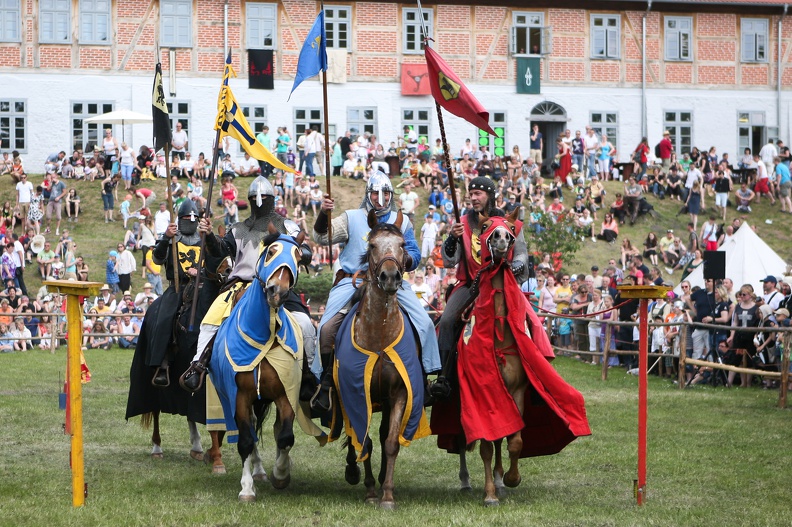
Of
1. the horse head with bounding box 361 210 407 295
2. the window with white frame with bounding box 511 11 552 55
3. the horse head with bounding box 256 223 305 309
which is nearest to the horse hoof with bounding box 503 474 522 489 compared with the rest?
the horse head with bounding box 361 210 407 295

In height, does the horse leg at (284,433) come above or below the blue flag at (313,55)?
below

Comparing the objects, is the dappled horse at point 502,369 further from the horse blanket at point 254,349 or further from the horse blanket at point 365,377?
the horse blanket at point 254,349

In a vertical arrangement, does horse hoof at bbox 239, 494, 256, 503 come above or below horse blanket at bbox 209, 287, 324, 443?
below

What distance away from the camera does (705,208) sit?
3947cm

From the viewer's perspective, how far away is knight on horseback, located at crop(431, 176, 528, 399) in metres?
10.5

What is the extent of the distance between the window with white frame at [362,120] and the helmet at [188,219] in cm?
3104

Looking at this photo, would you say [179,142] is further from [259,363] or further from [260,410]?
[259,363]

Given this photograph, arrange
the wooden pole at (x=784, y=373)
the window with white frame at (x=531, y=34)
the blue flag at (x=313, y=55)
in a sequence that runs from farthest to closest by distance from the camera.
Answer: the window with white frame at (x=531, y=34)
the wooden pole at (x=784, y=373)
the blue flag at (x=313, y=55)

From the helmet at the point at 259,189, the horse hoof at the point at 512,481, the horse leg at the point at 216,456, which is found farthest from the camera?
the horse leg at the point at 216,456

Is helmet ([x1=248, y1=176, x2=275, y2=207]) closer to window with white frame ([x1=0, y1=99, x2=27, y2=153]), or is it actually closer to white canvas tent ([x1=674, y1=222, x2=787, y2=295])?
white canvas tent ([x1=674, y1=222, x2=787, y2=295])

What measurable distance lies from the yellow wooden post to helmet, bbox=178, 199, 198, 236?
10.9ft

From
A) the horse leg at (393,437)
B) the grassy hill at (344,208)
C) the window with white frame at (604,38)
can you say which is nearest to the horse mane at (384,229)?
the horse leg at (393,437)

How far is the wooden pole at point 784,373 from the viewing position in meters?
17.0

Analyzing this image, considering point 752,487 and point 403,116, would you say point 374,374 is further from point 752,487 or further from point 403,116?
point 403,116
